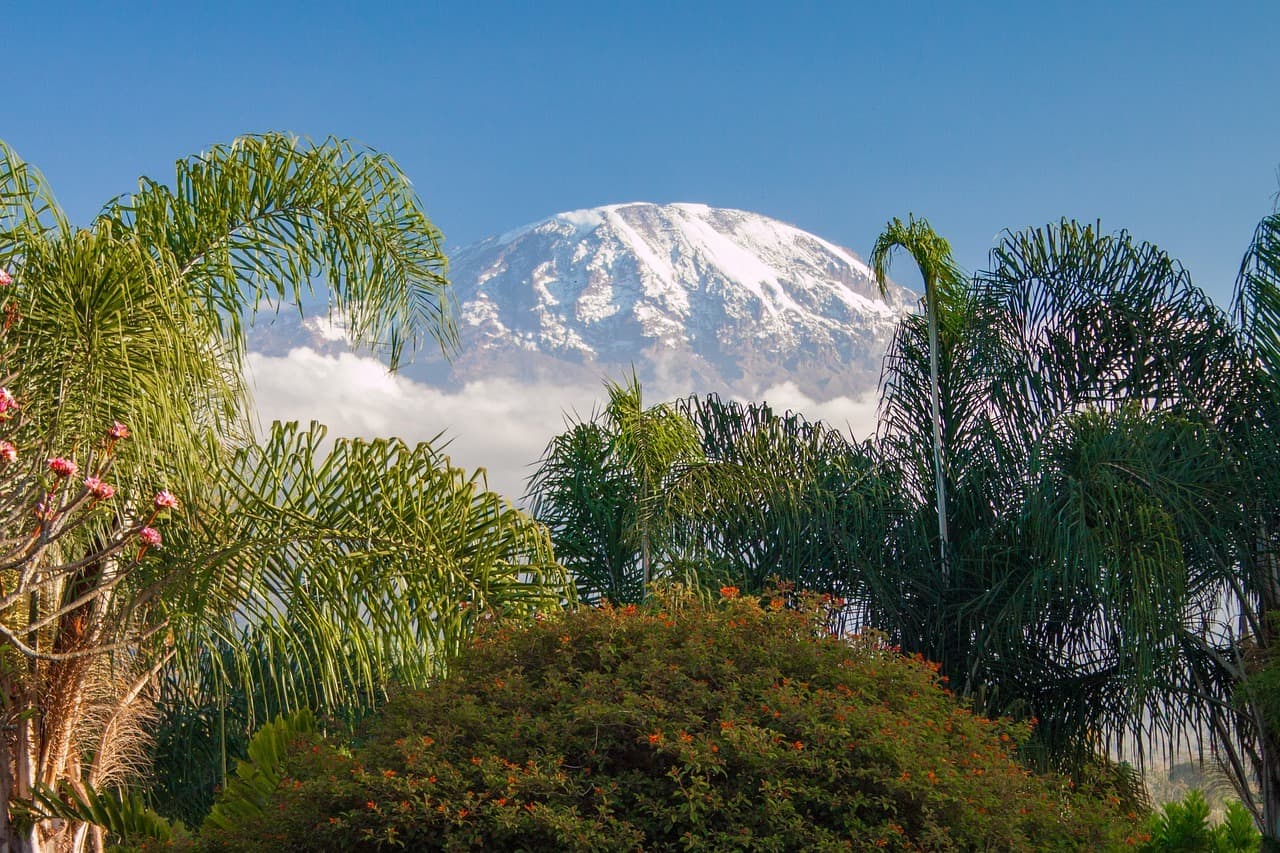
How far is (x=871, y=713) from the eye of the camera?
5246mm

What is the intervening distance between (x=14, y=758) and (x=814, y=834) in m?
4.56

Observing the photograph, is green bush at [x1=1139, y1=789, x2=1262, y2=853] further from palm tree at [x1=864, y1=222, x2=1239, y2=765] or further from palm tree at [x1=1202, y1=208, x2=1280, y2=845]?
palm tree at [x1=1202, y1=208, x2=1280, y2=845]

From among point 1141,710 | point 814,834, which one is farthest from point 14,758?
point 1141,710

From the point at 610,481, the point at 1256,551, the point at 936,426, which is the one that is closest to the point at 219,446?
the point at 610,481

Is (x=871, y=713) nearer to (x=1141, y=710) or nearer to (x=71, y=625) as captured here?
(x=71, y=625)

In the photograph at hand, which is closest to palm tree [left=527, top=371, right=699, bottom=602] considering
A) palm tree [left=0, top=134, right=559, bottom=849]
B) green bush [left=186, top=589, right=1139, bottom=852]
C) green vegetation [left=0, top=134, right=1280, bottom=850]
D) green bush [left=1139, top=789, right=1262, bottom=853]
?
green vegetation [left=0, top=134, right=1280, bottom=850]

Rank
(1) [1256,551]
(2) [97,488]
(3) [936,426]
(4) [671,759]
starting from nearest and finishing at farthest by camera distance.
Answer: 1. (2) [97,488]
2. (4) [671,759]
3. (1) [1256,551]
4. (3) [936,426]

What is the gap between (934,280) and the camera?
41.5ft

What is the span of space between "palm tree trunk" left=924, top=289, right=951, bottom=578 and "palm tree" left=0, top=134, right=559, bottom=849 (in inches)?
231

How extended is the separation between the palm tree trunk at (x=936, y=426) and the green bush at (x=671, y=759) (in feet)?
19.7

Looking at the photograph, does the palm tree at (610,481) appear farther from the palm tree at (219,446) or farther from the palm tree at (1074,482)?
the palm tree at (219,446)

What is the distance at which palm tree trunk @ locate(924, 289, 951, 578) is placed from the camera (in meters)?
12.0

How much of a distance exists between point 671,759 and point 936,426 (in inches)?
303

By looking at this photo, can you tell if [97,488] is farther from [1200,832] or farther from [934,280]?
[934,280]
